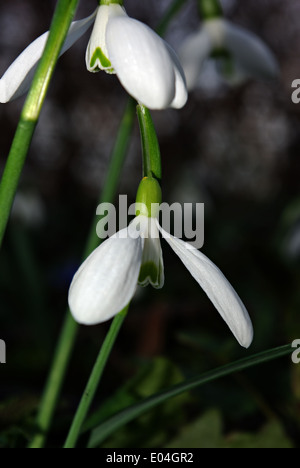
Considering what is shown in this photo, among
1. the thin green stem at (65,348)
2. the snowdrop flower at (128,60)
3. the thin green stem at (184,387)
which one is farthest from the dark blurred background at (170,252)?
the snowdrop flower at (128,60)

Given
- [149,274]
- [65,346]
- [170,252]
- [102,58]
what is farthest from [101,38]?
[170,252]

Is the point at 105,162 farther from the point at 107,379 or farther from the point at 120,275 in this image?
the point at 120,275

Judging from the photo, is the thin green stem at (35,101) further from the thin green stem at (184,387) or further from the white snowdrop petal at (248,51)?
the white snowdrop petal at (248,51)

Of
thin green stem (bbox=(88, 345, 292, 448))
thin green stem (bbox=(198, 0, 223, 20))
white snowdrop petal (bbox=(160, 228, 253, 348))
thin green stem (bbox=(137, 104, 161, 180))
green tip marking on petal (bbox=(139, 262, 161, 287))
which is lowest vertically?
thin green stem (bbox=(88, 345, 292, 448))

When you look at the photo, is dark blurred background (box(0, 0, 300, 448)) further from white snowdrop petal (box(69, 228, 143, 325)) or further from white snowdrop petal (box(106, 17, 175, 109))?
white snowdrop petal (box(106, 17, 175, 109))

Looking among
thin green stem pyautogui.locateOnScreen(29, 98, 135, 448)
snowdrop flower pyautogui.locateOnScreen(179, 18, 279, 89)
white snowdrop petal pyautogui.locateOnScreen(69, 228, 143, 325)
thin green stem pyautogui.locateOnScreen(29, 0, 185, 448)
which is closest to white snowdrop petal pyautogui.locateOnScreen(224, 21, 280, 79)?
snowdrop flower pyautogui.locateOnScreen(179, 18, 279, 89)
